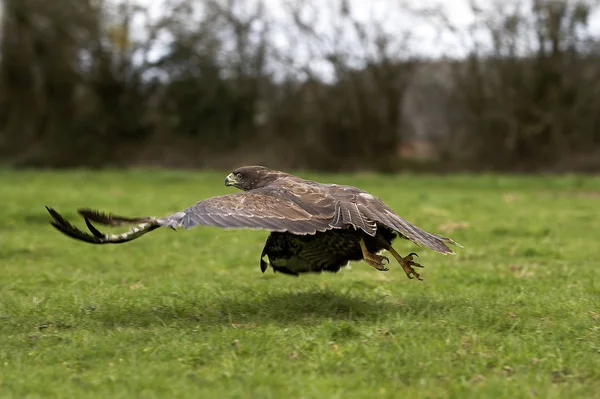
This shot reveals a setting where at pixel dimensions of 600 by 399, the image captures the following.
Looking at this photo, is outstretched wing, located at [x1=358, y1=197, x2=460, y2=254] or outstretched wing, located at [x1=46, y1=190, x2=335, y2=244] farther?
outstretched wing, located at [x1=358, y1=197, x2=460, y2=254]

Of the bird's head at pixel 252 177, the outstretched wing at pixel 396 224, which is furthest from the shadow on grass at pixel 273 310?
the bird's head at pixel 252 177

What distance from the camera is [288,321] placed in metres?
5.31

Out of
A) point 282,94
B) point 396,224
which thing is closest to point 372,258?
point 396,224

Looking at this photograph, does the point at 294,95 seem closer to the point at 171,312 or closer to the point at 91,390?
the point at 171,312

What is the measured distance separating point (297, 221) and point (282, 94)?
2232 centimetres

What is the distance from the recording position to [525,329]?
16.5 feet

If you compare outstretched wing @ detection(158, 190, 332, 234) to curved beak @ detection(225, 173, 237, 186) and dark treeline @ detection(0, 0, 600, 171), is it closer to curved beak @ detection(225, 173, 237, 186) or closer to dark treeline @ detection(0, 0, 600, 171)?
curved beak @ detection(225, 173, 237, 186)

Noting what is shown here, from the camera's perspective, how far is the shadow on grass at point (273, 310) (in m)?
5.33

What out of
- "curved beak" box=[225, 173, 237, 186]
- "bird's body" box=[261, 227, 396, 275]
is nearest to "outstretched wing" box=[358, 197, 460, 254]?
"bird's body" box=[261, 227, 396, 275]

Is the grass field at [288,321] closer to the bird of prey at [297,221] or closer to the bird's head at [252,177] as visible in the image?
the bird of prey at [297,221]

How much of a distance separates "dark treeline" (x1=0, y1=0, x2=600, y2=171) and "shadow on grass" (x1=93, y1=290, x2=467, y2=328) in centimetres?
1992

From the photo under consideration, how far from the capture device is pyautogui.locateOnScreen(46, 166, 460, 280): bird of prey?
16.0 feet

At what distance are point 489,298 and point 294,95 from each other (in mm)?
20935

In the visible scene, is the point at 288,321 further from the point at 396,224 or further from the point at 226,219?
the point at 396,224
